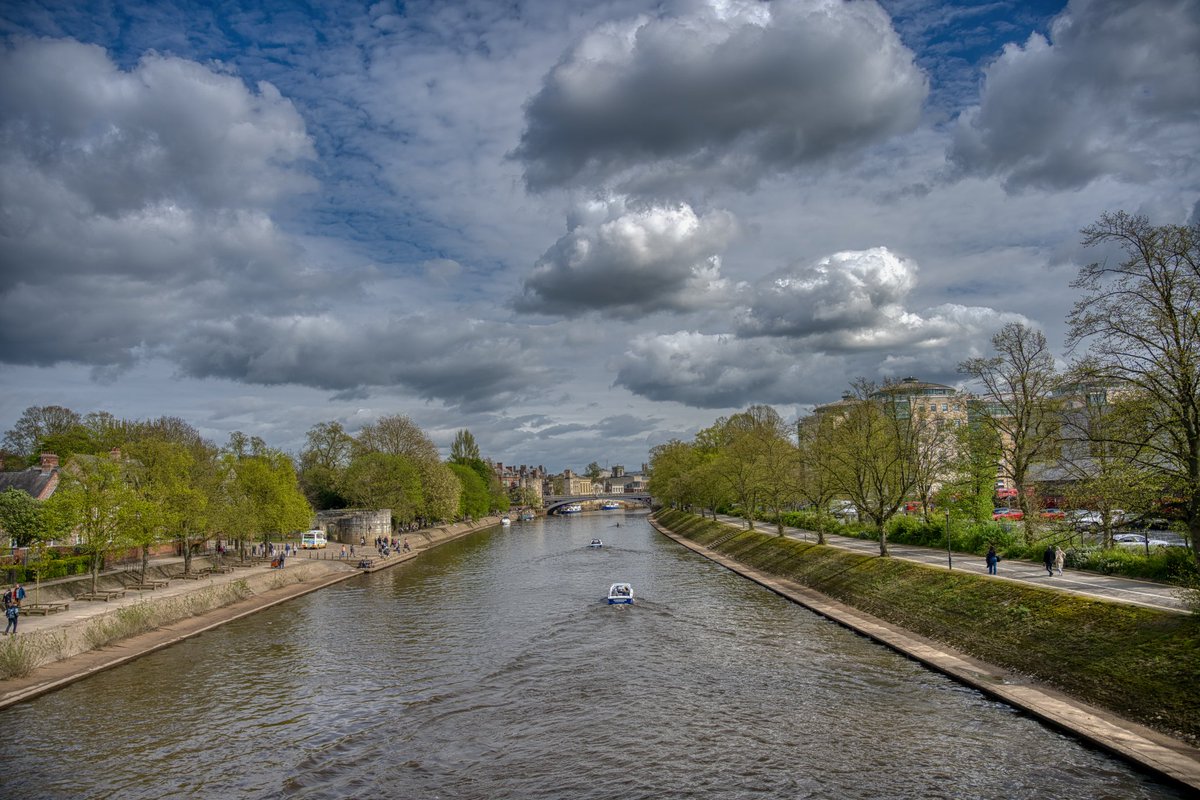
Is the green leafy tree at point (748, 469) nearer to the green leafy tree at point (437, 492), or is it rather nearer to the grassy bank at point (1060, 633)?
the grassy bank at point (1060, 633)

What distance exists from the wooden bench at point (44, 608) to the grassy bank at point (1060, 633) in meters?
53.2

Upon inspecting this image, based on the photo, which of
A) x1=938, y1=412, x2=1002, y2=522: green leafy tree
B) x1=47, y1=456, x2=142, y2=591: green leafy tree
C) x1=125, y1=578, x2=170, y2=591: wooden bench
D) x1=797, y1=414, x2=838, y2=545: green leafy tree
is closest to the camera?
x1=47, y1=456, x2=142, y2=591: green leafy tree

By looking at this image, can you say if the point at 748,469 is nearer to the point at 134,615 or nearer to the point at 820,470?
the point at 820,470

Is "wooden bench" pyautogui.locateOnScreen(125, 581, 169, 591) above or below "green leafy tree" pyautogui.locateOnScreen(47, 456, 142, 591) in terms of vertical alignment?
below

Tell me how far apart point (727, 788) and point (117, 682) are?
106 ft

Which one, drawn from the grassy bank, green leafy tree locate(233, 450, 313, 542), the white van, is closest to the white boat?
the grassy bank

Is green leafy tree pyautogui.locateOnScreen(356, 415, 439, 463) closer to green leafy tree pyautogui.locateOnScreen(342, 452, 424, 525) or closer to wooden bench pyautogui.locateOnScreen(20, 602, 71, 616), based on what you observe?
green leafy tree pyautogui.locateOnScreen(342, 452, 424, 525)

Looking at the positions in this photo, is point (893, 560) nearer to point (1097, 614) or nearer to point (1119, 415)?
point (1097, 614)

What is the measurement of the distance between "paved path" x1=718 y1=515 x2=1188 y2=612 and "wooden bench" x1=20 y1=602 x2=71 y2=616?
58109mm

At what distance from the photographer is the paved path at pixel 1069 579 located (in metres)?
32.6

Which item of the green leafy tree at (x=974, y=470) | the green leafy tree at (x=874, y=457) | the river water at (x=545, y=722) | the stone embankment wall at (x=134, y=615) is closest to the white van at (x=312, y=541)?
the stone embankment wall at (x=134, y=615)

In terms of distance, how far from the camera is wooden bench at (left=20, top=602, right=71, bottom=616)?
47125 mm

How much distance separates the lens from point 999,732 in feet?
86.6

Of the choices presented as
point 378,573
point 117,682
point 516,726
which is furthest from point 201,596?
point 516,726
